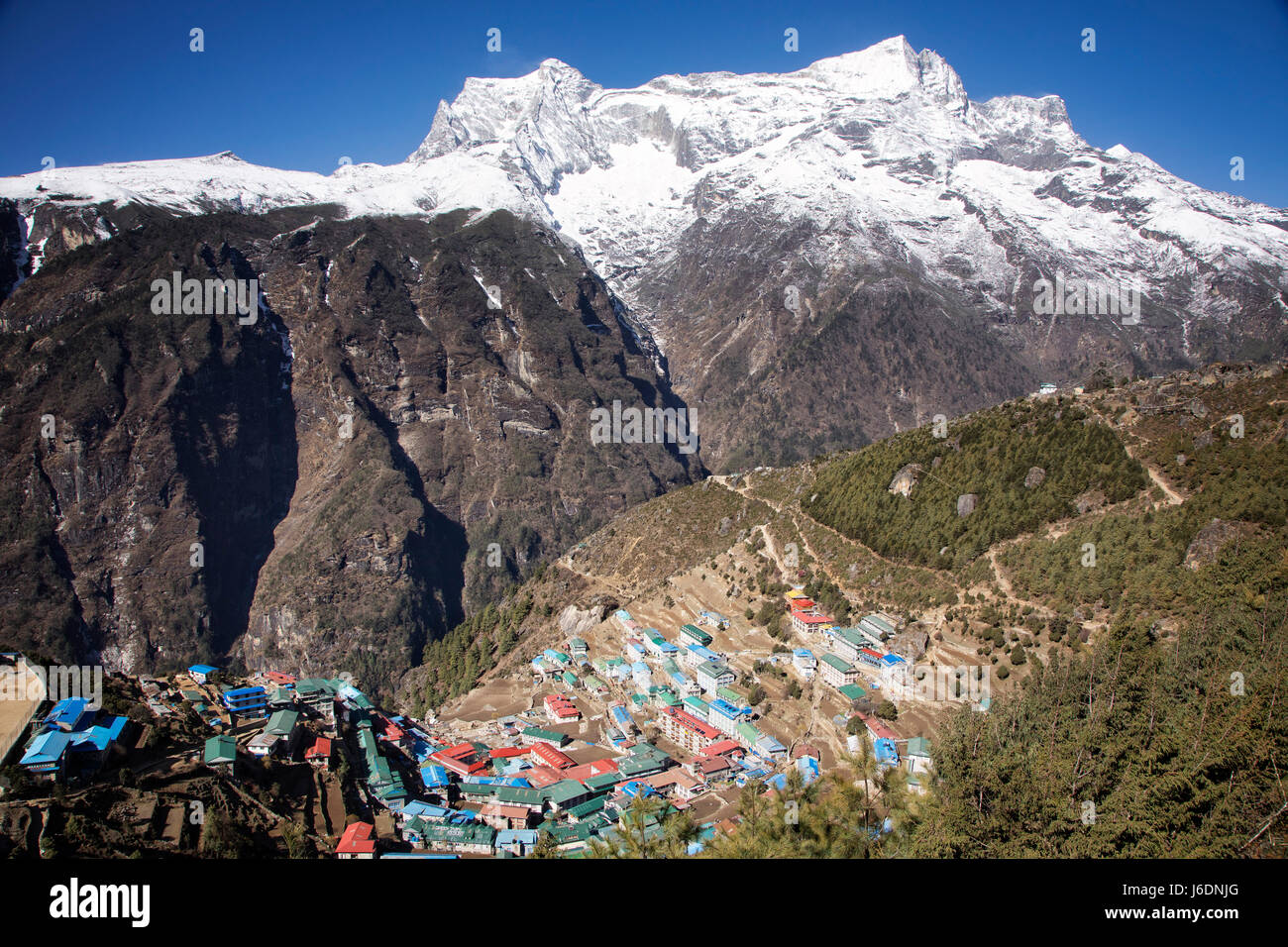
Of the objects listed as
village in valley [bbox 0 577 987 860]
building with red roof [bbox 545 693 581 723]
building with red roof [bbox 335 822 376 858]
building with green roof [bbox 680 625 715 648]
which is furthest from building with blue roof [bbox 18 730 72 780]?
building with green roof [bbox 680 625 715 648]

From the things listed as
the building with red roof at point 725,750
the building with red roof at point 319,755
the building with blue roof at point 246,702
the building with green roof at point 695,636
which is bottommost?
the building with red roof at point 725,750

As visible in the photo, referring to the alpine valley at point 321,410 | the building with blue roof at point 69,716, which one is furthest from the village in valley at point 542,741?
the alpine valley at point 321,410

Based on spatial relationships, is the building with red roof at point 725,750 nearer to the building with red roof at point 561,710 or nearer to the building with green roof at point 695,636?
the building with green roof at point 695,636

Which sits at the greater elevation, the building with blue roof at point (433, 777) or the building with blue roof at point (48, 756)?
the building with blue roof at point (48, 756)

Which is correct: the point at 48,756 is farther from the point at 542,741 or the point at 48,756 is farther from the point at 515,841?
the point at 542,741

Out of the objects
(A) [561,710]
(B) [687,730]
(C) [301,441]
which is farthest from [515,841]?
(C) [301,441]

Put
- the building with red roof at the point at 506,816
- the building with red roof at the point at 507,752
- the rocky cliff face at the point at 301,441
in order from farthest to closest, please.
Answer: the rocky cliff face at the point at 301,441
the building with red roof at the point at 507,752
the building with red roof at the point at 506,816

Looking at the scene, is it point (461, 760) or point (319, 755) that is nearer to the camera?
point (319, 755)

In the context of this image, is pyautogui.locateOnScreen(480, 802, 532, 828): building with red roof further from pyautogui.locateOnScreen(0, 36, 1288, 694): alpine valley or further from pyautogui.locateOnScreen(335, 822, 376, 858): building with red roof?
pyautogui.locateOnScreen(0, 36, 1288, 694): alpine valley
